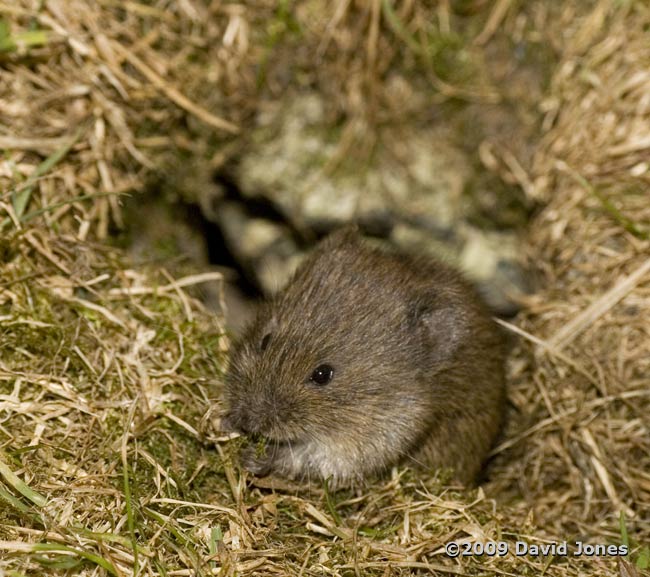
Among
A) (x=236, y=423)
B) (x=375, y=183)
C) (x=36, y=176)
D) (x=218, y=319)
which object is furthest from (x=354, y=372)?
(x=375, y=183)

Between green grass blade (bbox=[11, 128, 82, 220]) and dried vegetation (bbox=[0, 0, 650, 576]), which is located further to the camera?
green grass blade (bbox=[11, 128, 82, 220])

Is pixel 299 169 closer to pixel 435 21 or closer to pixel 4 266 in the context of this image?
pixel 435 21

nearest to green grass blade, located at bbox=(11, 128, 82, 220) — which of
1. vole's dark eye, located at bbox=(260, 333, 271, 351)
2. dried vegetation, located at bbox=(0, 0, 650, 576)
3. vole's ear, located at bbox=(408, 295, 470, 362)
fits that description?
dried vegetation, located at bbox=(0, 0, 650, 576)

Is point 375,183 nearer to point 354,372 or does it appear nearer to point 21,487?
point 354,372

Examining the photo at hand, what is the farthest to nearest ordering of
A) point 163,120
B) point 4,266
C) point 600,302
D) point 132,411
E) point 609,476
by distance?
point 163,120 < point 600,302 < point 609,476 < point 4,266 < point 132,411

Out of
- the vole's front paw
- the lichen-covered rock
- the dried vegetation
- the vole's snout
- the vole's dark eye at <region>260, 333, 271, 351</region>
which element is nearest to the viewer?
the dried vegetation

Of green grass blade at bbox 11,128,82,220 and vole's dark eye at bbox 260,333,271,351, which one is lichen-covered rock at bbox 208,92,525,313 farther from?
vole's dark eye at bbox 260,333,271,351

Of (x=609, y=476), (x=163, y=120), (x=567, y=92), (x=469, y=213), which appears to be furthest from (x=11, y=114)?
(x=609, y=476)
